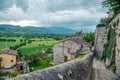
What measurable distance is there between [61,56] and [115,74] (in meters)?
30.2

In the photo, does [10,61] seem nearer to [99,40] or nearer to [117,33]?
[99,40]

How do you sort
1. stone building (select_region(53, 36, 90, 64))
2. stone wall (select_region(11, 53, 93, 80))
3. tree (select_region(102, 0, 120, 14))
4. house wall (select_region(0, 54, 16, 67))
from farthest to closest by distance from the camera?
1. house wall (select_region(0, 54, 16, 67))
2. stone building (select_region(53, 36, 90, 64))
3. tree (select_region(102, 0, 120, 14))
4. stone wall (select_region(11, 53, 93, 80))

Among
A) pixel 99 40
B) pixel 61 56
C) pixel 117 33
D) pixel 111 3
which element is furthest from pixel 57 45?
pixel 117 33

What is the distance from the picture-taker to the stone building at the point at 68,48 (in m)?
56.5

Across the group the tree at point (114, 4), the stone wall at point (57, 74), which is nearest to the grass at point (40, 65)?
the tree at point (114, 4)

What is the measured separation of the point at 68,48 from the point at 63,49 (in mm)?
1365

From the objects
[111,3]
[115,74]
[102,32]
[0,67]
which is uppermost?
[111,3]

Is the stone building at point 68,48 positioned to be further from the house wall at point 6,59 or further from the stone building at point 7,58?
the house wall at point 6,59

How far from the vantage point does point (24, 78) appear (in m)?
5.75

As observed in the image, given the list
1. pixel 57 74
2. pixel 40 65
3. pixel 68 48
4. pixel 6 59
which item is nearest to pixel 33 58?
pixel 40 65

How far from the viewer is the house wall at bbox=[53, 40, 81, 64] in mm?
56862

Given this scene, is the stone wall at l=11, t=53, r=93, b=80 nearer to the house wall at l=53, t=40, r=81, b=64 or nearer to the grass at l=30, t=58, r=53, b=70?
the house wall at l=53, t=40, r=81, b=64

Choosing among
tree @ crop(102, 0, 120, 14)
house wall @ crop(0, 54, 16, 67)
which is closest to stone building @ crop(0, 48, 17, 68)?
house wall @ crop(0, 54, 16, 67)

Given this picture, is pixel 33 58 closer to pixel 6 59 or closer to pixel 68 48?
pixel 6 59
